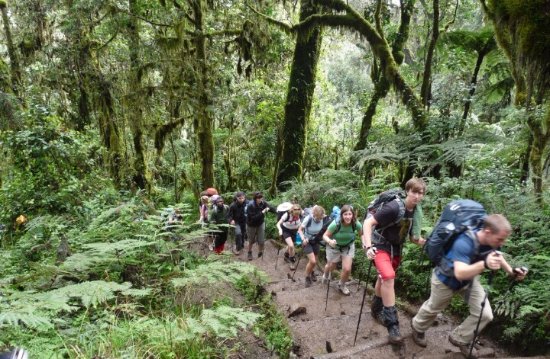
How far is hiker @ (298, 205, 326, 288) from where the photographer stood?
744 cm

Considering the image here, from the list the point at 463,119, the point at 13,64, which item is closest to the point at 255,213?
the point at 463,119

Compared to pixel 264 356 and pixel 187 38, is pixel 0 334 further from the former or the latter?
pixel 187 38

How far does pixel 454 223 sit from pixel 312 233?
3921 millimetres

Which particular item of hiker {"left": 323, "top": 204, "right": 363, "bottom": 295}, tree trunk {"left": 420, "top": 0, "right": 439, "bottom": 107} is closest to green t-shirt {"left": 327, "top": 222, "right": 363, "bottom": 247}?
hiker {"left": 323, "top": 204, "right": 363, "bottom": 295}

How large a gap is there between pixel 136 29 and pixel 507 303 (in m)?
12.9

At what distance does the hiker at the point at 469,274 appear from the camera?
11.3 ft

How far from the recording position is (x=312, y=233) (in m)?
7.55

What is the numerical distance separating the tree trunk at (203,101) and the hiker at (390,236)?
9.57m

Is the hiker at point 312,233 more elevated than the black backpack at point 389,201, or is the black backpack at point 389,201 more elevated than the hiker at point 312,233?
the black backpack at point 389,201

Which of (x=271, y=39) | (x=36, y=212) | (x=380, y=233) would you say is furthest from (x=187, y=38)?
(x=380, y=233)

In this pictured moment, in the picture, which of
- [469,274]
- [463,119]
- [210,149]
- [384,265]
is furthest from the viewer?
[210,149]

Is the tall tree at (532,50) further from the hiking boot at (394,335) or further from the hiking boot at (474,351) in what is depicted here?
the hiking boot at (394,335)

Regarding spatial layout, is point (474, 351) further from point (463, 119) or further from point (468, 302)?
point (463, 119)

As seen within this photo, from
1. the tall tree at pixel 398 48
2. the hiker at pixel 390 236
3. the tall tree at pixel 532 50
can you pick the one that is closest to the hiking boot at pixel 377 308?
the hiker at pixel 390 236
